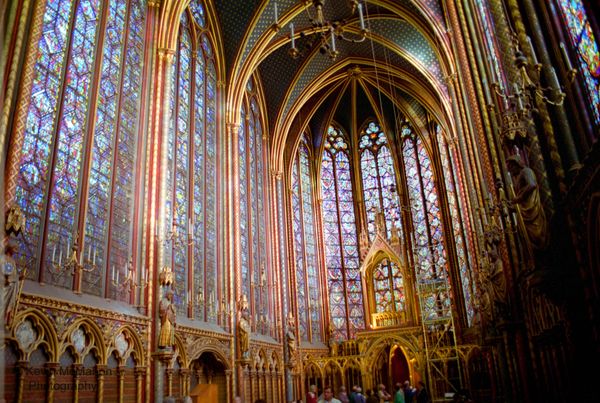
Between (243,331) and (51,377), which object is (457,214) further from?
(51,377)

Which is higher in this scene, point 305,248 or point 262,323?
point 305,248

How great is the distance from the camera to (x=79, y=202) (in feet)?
33.2

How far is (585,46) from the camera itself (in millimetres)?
6312

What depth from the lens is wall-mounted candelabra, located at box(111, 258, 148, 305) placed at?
427 inches

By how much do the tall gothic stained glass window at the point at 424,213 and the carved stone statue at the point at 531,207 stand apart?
15.5m

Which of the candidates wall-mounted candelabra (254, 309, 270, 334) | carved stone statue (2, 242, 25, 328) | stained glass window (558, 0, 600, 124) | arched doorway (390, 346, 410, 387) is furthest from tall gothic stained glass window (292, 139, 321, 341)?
stained glass window (558, 0, 600, 124)

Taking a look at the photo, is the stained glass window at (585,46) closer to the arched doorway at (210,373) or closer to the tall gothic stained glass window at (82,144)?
the tall gothic stained glass window at (82,144)

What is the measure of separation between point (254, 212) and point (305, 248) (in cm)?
505

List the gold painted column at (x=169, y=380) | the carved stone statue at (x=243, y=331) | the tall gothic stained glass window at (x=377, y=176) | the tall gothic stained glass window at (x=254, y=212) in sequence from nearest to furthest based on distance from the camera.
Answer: the gold painted column at (x=169, y=380), the carved stone statue at (x=243, y=331), the tall gothic stained glass window at (x=254, y=212), the tall gothic stained glass window at (x=377, y=176)

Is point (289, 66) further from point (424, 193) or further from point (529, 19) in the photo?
point (529, 19)

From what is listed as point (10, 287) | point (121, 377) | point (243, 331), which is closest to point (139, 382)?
point (121, 377)

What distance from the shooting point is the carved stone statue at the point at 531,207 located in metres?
6.57

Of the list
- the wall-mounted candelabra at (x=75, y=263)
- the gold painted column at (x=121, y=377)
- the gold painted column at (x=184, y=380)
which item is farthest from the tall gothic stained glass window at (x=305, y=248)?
the wall-mounted candelabra at (x=75, y=263)

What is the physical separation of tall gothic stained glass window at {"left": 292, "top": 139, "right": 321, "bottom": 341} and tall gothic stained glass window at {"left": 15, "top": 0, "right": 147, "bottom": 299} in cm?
1198
